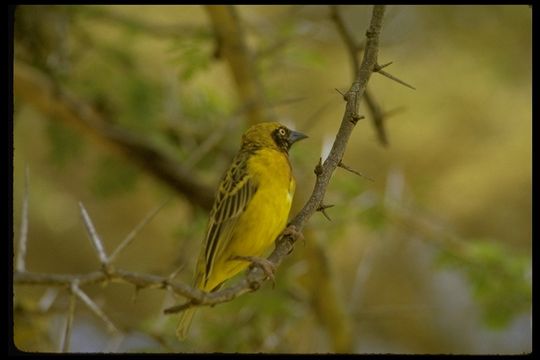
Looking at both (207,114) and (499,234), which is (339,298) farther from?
(499,234)

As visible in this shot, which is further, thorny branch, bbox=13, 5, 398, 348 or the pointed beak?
the pointed beak

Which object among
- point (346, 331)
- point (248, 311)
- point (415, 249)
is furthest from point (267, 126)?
A: point (415, 249)

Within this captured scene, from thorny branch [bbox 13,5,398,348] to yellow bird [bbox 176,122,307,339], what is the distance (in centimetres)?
118

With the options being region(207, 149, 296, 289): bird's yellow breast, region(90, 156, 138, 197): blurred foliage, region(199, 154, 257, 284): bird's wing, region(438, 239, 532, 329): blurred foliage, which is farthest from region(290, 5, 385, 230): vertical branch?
region(90, 156, 138, 197): blurred foliage

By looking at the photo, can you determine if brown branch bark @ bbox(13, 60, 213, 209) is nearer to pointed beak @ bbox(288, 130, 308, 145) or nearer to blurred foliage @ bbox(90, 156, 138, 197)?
blurred foliage @ bbox(90, 156, 138, 197)

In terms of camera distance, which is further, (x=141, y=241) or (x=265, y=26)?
(x=141, y=241)

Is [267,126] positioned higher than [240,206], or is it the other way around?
[267,126]

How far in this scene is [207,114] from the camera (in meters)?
6.68

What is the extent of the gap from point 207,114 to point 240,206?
2.36m

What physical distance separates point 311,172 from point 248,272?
359 cm

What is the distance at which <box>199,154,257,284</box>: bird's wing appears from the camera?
4.29 metres

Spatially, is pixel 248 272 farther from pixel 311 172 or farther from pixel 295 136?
pixel 311 172

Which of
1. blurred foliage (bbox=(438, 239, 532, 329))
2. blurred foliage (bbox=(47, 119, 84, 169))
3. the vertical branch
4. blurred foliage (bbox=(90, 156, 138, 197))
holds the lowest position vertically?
blurred foliage (bbox=(438, 239, 532, 329))

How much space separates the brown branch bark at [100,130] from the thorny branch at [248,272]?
10.3 feet
